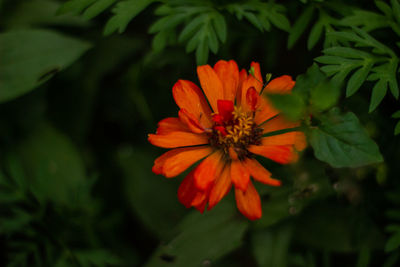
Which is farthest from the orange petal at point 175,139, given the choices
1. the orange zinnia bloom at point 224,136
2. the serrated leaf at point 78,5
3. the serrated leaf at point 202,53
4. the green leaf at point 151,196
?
the green leaf at point 151,196

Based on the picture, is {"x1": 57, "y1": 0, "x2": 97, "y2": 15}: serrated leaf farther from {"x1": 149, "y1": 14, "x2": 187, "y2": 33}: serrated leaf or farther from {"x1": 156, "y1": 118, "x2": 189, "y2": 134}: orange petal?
{"x1": 156, "y1": 118, "x2": 189, "y2": 134}: orange petal

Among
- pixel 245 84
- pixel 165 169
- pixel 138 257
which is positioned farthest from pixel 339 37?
pixel 138 257

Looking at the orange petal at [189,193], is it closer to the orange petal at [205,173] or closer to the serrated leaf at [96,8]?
the orange petal at [205,173]

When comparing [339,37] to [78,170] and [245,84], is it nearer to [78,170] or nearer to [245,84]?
[245,84]

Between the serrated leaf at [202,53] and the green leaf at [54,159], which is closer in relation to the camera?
the serrated leaf at [202,53]

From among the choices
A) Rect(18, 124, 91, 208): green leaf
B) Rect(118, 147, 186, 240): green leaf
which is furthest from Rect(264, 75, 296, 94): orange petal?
Rect(18, 124, 91, 208): green leaf

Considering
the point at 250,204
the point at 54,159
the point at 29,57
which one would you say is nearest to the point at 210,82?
the point at 250,204
